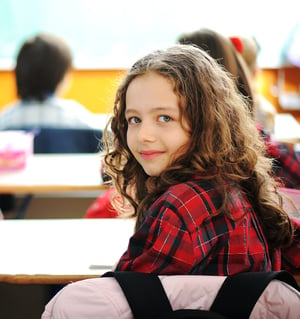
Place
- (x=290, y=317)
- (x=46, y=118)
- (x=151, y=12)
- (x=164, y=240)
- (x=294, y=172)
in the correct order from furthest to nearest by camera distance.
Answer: (x=151, y=12) → (x=46, y=118) → (x=294, y=172) → (x=164, y=240) → (x=290, y=317)

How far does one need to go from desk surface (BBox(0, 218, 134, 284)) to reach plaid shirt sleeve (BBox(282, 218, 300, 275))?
0.43 meters

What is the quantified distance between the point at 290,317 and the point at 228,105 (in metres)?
0.57


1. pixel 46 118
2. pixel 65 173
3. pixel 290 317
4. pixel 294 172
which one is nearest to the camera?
pixel 290 317

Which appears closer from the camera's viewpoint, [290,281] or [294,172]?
[290,281]

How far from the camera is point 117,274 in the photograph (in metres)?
1.15

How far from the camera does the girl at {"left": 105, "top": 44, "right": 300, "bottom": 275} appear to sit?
1.29 m

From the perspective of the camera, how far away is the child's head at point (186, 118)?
4.67 ft

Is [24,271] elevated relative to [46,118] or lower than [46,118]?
elevated

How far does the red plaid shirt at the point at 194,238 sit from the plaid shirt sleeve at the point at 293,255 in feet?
0.58

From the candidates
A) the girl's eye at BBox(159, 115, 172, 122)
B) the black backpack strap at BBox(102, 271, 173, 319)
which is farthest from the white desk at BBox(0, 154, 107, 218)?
the black backpack strap at BBox(102, 271, 173, 319)

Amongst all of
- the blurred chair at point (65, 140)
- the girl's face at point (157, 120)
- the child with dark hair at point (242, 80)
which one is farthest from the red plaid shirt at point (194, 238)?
the blurred chair at point (65, 140)

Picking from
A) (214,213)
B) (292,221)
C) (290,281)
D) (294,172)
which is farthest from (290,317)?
(294,172)

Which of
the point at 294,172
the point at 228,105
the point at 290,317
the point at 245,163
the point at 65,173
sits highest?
the point at 228,105

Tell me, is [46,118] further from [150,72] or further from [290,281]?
[290,281]
